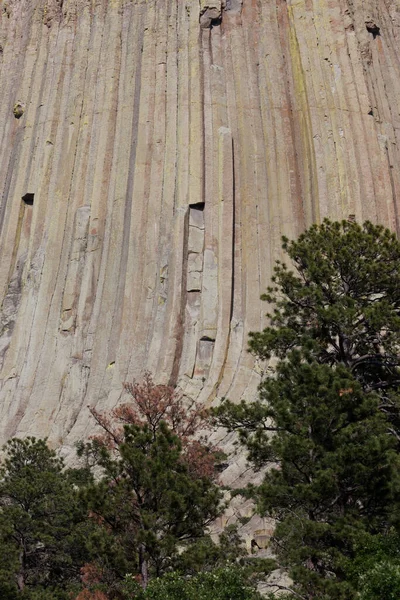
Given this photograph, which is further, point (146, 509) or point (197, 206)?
point (197, 206)

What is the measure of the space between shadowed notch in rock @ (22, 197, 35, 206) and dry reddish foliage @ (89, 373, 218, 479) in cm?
1195

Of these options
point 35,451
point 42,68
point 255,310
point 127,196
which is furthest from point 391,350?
point 42,68

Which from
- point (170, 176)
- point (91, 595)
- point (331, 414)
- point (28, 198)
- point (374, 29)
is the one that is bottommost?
point (91, 595)

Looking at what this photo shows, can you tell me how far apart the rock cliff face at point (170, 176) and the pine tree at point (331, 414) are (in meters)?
12.7

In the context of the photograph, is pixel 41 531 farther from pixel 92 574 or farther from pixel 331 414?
pixel 331 414

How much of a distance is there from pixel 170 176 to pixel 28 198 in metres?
7.36

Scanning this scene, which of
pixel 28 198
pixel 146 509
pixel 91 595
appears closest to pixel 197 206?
pixel 28 198

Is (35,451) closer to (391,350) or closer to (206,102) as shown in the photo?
(391,350)

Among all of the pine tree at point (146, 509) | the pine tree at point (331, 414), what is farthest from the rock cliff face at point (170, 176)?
the pine tree at point (146, 509)

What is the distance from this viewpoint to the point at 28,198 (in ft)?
129

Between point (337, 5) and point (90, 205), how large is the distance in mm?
14624

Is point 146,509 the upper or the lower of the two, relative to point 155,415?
lower

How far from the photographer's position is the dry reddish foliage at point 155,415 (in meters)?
25.4

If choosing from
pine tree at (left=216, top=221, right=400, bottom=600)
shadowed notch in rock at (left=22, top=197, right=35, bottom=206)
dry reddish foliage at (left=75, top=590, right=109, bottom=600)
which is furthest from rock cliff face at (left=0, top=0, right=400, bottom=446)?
dry reddish foliage at (left=75, top=590, right=109, bottom=600)
